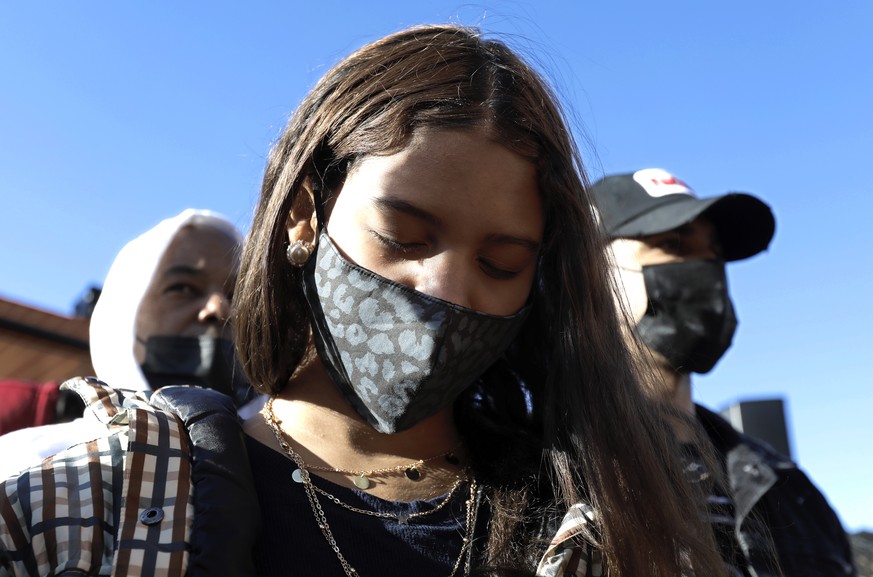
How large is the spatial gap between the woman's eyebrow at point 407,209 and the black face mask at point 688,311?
6.70 feet

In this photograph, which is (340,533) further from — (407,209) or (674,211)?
(674,211)

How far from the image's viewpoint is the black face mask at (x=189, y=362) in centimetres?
358

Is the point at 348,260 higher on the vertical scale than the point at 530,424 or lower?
higher

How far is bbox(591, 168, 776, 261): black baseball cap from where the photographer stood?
12.7ft

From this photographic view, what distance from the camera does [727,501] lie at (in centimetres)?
299

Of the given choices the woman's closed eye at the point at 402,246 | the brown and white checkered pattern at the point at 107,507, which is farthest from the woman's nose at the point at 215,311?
the brown and white checkered pattern at the point at 107,507

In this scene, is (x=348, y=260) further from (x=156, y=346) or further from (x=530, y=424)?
(x=156, y=346)

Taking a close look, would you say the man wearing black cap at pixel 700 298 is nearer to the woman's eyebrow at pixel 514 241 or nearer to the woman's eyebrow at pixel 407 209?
the woman's eyebrow at pixel 514 241

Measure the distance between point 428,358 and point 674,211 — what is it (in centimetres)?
221

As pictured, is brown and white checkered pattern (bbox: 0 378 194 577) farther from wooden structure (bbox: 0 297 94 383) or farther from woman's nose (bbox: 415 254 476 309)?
wooden structure (bbox: 0 297 94 383)

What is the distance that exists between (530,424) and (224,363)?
1618mm

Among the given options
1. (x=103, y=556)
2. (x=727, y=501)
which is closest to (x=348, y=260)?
(x=103, y=556)

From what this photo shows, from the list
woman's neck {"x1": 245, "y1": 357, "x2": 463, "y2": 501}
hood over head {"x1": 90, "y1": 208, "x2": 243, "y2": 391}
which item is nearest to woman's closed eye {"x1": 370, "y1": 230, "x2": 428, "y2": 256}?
woman's neck {"x1": 245, "y1": 357, "x2": 463, "y2": 501}

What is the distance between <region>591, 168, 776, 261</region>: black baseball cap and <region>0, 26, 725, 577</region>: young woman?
5.43 ft
